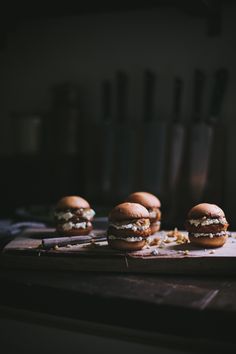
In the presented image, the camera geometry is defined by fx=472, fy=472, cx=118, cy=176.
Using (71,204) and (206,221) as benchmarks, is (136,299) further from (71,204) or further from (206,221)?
(71,204)

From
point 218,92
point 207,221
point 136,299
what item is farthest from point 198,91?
point 136,299

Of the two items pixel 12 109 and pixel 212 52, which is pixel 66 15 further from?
pixel 212 52

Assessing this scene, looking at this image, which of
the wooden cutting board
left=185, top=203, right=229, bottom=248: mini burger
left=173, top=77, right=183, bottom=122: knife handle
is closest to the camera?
the wooden cutting board

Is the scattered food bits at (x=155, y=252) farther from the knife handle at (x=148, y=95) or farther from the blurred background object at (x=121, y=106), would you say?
the knife handle at (x=148, y=95)

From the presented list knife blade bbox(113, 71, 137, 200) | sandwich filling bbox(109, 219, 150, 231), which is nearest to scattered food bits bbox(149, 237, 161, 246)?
sandwich filling bbox(109, 219, 150, 231)

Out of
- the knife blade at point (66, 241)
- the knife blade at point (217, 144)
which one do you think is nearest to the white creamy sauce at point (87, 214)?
the knife blade at point (66, 241)

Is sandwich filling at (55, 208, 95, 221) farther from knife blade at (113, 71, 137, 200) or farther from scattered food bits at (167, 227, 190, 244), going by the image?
knife blade at (113, 71, 137, 200)
